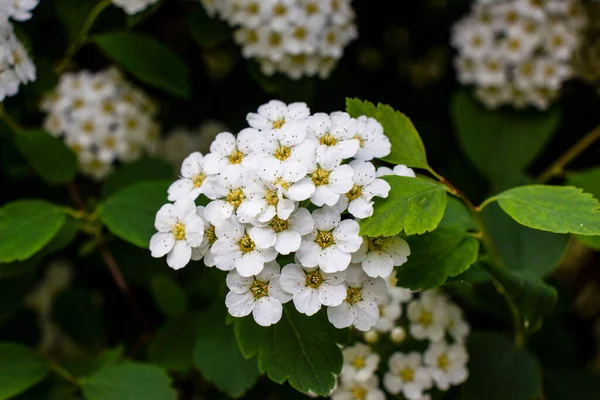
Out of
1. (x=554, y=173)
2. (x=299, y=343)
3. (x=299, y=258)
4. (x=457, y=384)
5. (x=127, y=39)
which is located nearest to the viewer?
(x=299, y=258)

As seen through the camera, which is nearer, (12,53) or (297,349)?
(297,349)

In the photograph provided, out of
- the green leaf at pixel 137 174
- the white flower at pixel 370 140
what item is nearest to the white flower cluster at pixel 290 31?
the green leaf at pixel 137 174

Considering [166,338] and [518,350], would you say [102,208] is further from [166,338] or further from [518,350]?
[518,350]

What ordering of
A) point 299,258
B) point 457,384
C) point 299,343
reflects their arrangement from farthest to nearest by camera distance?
point 457,384 → point 299,343 → point 299,258

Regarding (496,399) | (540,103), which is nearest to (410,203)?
(496,399)

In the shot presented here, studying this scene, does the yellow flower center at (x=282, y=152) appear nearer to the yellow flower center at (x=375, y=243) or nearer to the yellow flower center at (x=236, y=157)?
the yellow flower center at (x=236, y=157)

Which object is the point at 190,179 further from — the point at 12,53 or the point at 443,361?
the point at 443,361

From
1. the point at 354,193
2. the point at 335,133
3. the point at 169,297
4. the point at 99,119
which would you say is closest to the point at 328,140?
the point at 335,133
